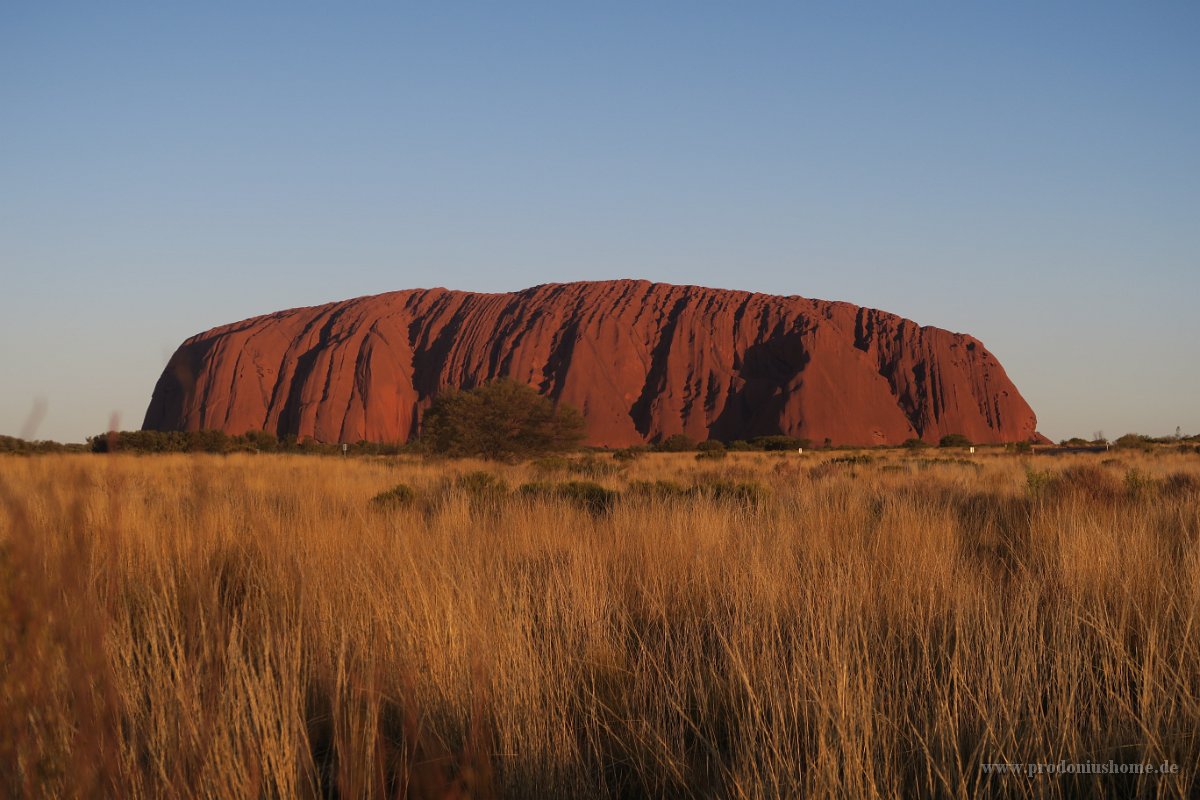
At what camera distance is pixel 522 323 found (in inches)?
3189

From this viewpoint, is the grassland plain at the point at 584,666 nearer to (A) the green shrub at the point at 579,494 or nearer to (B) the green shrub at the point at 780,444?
(A) the green shrub at the point at 579,494

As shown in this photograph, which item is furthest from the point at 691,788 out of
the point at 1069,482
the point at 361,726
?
the point at 1069,482

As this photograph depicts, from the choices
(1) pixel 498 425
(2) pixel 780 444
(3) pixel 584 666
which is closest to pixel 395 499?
(3) pixel 584 666

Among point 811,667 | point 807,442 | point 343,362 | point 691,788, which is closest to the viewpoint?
point 691,788

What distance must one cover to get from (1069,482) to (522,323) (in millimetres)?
72608

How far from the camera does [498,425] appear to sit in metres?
28.9

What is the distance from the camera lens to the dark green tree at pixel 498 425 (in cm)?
2836

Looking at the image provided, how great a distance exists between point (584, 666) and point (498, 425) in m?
25.7

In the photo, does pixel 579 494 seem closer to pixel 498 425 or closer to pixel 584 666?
pixel 584 666

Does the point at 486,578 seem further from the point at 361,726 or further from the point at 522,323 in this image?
the point at 522,323

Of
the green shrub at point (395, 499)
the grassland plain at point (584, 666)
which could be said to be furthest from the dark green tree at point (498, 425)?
the grassland plain at point (584, 666)

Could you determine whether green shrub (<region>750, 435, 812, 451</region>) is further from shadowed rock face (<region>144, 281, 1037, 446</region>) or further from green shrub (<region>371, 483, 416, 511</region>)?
green shrub (<region>371, 483, 416, 511</region>)

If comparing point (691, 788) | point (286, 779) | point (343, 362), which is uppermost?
point (343, 362)

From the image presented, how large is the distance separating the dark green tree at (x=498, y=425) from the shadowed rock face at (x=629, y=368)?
37.2 m
